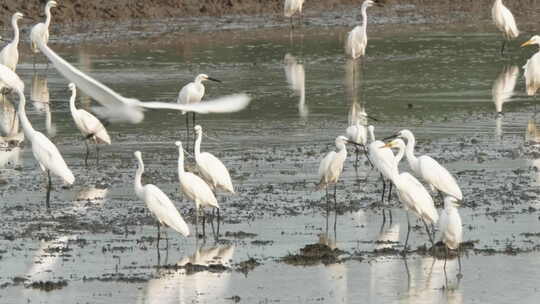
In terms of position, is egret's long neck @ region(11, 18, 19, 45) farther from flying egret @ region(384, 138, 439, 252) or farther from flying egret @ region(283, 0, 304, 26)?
flying egret @ region(384, 138, 439, 252)

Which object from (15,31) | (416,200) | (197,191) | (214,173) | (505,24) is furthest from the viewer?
(505,24)

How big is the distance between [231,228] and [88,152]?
4.78m

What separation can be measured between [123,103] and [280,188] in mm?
7242

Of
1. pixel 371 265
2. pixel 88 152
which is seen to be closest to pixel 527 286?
pixel 371 265

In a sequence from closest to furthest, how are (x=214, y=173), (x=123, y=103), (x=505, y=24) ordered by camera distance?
(x=123, y=103) → (x=214, y=173) → (x=505, y=24)

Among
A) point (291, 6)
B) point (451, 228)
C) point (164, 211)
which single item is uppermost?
point (291, 6)

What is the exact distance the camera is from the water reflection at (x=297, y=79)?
71.5 ft

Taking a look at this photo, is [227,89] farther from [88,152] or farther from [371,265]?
[371,265]

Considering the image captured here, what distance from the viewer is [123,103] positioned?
26.0 ft

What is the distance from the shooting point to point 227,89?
76.3 ft

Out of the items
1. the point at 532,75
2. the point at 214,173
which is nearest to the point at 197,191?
the point at 214,173

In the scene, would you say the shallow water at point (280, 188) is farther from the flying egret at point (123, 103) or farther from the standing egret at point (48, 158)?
the flying egret at point (123, 103)

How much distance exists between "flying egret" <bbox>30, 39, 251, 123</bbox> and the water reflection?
12814 millimetres

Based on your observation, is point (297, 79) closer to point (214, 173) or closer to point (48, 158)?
point (48, 158)
